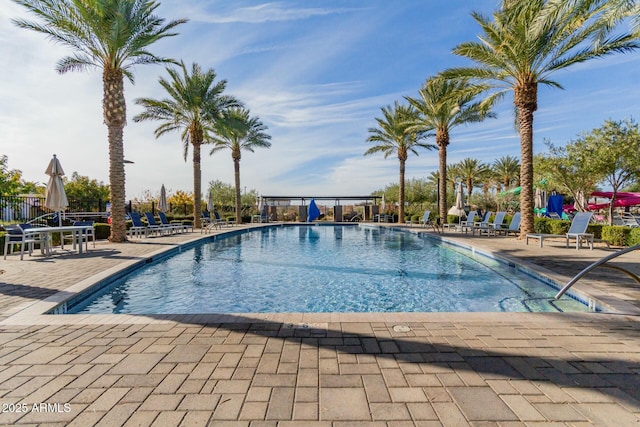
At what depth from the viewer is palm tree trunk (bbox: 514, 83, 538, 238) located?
11.3m

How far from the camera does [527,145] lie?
38.0ft

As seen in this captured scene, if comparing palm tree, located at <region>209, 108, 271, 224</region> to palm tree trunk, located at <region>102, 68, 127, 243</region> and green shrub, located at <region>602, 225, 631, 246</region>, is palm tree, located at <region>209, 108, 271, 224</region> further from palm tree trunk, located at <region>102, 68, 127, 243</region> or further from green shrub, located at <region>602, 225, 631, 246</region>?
green shrub, located at <region>602, 225, 631, 246</region>

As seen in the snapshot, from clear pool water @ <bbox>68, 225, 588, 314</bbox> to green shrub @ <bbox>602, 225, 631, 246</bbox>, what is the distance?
4.62m

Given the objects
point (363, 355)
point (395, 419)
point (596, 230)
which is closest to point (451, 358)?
point (363, 355)

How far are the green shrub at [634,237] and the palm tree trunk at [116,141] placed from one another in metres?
15.9

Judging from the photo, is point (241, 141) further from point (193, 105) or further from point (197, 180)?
point (193, 105)

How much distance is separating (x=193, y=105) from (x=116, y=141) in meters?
6.25

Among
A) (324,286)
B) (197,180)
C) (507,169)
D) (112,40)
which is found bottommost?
(324,286)

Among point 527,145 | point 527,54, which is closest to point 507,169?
point 527,145

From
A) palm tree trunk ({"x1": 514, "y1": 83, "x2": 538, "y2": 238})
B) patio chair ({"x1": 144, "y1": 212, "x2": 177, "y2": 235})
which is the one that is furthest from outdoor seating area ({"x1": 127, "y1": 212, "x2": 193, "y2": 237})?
palm tree trunk ({"x1": 514, "y1": 83, "x2": 538, "y2": 238})

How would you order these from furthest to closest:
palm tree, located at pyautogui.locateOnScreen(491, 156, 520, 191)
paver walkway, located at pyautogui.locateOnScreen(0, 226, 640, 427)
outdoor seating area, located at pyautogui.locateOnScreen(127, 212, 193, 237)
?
palm tree, located at pyautogui.locateOnScreen(491, 156, 520, 191), outdoor seating area, located at pyautogui.locateOnScreen(127, 212, 193, 237), paver walkway, located at pyautogui.locateOnScreen(0, 226, 640, 427)

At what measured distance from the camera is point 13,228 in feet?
26.2

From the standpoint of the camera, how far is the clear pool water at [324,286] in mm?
4844

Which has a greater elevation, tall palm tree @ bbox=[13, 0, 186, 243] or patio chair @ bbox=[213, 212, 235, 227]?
tall palm tree @ bbox=[13, 0, 186, 243]
